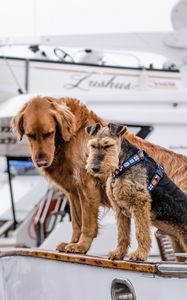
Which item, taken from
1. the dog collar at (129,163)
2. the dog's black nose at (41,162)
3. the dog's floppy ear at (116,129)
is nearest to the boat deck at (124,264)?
the dog collar at (129,163)

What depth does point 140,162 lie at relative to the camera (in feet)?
18.5

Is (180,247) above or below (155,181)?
below

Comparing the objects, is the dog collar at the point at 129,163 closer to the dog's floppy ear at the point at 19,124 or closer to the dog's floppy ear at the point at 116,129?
the dog's floppy ear at the point at 116,129

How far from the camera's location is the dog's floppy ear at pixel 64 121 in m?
6.28

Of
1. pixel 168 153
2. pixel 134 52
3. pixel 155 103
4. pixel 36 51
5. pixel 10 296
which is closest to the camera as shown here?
pixel 168 153

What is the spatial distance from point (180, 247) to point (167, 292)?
25.7 inches

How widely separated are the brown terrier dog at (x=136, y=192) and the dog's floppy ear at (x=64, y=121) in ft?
1.78

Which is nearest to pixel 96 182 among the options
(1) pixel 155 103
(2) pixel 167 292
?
(2) pixel 167 292

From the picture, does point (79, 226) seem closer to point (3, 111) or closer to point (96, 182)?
point (96, 182)

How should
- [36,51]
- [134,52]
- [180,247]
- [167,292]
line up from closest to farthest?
1. [167,292]
2. [180,247]
3. [134,52]
4. [36,51]

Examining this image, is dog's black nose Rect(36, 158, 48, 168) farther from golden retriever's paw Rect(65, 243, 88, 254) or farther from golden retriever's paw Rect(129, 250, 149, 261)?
golden retriever's paw Rect(129, 250, 149, 261)

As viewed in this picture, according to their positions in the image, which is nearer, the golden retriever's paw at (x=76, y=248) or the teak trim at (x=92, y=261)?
the teak trim at (x=92, y=261)

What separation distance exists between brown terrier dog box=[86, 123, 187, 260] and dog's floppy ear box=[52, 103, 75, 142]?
0.54 meters

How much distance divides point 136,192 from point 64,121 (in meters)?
1.07
